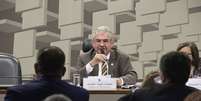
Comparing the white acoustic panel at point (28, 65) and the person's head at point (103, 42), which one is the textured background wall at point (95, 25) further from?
the person's head at point (103, 42)

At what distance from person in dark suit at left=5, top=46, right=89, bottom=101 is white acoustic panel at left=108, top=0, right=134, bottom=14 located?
341cm

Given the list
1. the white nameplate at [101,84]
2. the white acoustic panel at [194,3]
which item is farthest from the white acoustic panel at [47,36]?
the white nameplate at [101,84]

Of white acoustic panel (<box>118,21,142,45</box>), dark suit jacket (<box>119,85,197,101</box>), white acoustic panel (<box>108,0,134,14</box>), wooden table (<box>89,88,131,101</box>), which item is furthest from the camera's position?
white acoustic panel (<box>118,21,142,45</box>)

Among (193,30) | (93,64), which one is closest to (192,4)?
(193,30)

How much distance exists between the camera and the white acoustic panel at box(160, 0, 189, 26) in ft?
15.6

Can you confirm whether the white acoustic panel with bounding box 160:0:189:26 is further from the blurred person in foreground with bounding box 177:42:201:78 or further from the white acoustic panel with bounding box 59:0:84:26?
the blurred person in foreground with bounding box 177:42:201:78

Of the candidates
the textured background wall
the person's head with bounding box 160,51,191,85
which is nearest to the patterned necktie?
the person's head with bounding box 160,51,191,85

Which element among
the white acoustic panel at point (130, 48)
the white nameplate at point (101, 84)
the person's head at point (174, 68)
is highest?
the white acoustic panel at point (130, 48)

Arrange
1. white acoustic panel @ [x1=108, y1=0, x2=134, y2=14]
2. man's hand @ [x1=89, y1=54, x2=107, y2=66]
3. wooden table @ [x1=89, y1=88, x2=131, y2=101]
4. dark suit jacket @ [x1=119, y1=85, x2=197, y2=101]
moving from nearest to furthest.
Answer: dark suit jacket @ [x1=119, y1=85, x2=197, y2=101] → wooden table @ [x1=89, y1=88, x2=131, y2=101] → man's hand @ [x1=89, y1=54, x2=107, y2=66] → white acoustic panel @ [x1=108, y1=0, x2=134, y2=14]

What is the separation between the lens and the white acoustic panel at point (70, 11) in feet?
17.1

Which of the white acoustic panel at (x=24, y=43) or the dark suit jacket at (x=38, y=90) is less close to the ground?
the white acoustic panel at (x=24, y=43)

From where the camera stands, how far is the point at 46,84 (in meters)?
1.71

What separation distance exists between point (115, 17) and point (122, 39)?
29 cm

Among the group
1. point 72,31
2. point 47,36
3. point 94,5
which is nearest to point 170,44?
point 94,5
